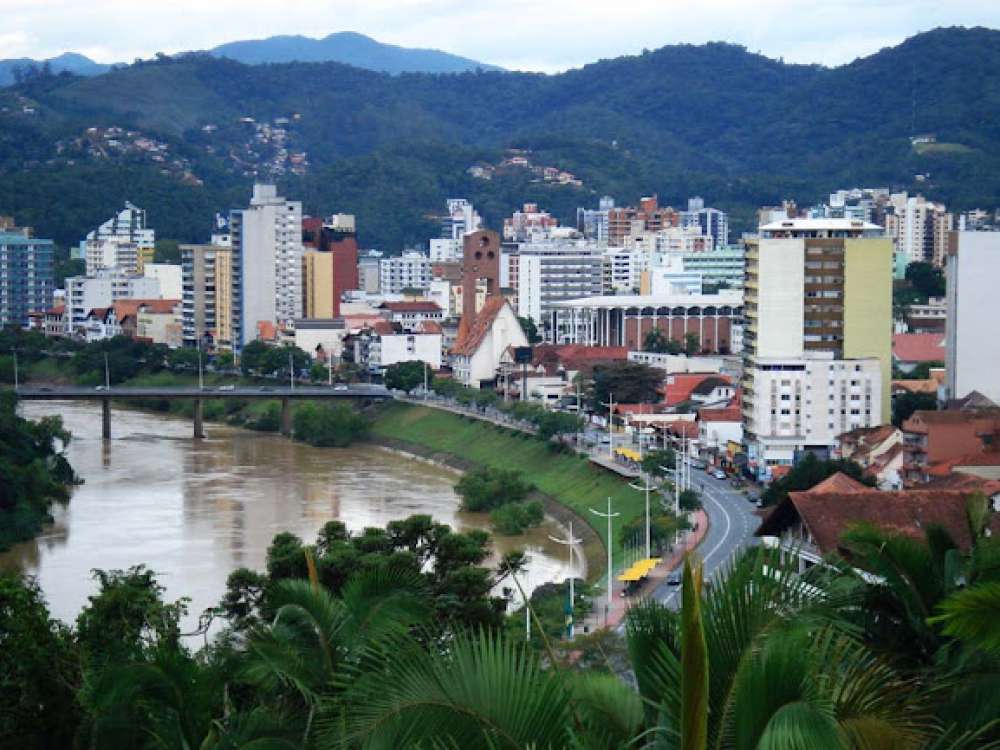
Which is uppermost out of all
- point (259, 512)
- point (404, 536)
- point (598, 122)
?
point (598, 122)

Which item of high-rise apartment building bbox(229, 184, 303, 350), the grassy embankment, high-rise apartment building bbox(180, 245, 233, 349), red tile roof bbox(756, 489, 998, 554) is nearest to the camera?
red tile roof bbox(756, 489, 998, 554)

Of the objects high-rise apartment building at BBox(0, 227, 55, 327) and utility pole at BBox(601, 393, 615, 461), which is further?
high-rise apartment building at BBox(0, 227, 55, 327)

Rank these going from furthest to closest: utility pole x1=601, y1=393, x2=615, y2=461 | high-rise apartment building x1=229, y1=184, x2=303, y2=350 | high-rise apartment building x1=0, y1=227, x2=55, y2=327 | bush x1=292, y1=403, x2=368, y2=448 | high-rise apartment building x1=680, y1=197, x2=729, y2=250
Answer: high-rise apartment building x1=680, y1=197, x2=729, y2=250 → high-rise apartment building x1=0, y1=227, x2=55, y2=327 → high-rise apartment building x1=229, y1=184, x2=303, y2=350 → bush x1=292, y1=403, x2=368, y2=448 → utility pole x1=601, y1=393, x2=615, y2=461

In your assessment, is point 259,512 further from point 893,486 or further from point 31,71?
point 31,71

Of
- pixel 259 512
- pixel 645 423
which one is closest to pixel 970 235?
pixel 645 423

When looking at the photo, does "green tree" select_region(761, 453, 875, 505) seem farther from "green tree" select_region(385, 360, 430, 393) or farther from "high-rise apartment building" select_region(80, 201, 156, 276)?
"high-rise apartment building" select_region(80, 201, 156, 276)

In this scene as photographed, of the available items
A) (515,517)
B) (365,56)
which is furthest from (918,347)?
(365,56)

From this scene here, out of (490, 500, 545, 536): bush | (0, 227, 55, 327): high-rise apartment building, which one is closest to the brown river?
(490, 500, 545, 536): bush
